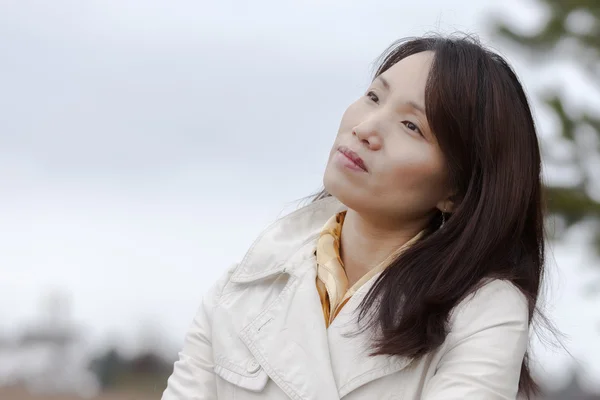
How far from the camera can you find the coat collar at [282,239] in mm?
2623

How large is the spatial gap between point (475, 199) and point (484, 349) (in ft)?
1.24

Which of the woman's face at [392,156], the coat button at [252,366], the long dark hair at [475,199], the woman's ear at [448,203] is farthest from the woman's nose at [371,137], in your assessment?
the coat button at [252,366]

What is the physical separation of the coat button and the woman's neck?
0.28 m

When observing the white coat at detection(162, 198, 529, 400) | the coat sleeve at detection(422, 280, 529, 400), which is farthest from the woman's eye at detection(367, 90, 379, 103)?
the coat sleeve at detection(422, 280, 529, 400)

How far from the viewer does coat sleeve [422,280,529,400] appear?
7.23 ft

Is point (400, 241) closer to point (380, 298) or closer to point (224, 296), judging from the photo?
point (380, 298)

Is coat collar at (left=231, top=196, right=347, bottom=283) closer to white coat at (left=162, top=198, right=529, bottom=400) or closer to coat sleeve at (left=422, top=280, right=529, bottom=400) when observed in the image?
white coat at (left=162, top=198, right=529, bottom=400)

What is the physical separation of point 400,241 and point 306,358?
13.9 inches

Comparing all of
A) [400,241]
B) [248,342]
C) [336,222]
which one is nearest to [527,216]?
[400,241]

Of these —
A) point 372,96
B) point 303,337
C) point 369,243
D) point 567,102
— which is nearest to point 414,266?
point 369,243

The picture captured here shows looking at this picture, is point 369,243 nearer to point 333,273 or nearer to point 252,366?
point 333,273

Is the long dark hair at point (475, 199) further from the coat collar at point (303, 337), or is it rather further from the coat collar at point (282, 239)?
the coat collar at point (282, 239)

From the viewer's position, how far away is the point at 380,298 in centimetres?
239

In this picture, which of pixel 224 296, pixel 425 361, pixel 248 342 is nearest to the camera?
pixel 425 361
